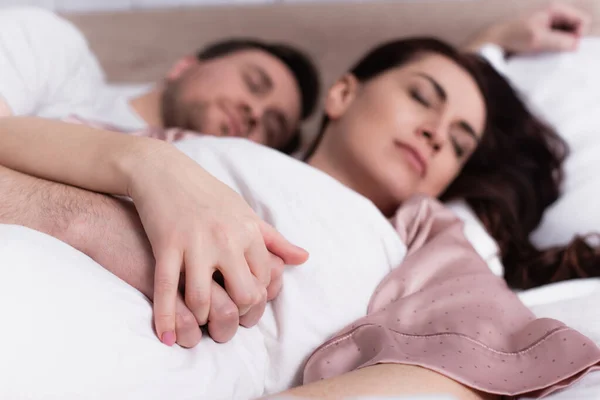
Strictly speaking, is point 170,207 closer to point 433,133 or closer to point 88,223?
point 88,223

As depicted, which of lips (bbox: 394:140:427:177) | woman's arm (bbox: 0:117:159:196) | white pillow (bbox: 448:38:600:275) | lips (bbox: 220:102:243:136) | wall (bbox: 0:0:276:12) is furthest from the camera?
wall (bbox: 0:0:276:12)

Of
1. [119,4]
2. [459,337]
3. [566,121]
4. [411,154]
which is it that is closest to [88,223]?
[459,337]

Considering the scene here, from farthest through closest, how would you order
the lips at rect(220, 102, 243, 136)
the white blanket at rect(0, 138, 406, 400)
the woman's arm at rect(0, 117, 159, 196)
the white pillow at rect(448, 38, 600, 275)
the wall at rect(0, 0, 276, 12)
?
the wall at rect(0, 0, 276, 12)
the lips at rect(220, 102, 243, 136)
the white pillow at rect(448, 38, 600, 275)
the woman's arm at rect(0, 117, 159, 196)
the white blanket at rect(0, 138, 406, 400)

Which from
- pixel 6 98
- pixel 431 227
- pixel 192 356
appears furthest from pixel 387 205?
pixel 6 98

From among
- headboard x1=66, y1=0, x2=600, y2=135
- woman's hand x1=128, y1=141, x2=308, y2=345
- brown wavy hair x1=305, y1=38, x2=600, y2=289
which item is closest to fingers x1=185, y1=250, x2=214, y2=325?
woman's hand x1=128, y1=141, x2=308, y2=345

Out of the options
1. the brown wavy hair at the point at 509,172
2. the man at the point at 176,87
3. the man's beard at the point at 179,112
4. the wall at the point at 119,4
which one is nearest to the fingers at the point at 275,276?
the brown wavy hair at the point at 509,172

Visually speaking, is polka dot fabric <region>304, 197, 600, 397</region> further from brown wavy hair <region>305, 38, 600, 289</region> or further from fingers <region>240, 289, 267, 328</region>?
brown wavy hair <region>305, 38, 600, 289</region>

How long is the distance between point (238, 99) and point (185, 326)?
3.20 feet

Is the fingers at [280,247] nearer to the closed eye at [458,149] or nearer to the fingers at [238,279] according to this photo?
the fingers at [238,279]

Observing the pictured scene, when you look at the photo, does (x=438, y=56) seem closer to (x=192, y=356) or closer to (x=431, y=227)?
(x=431, y=227)

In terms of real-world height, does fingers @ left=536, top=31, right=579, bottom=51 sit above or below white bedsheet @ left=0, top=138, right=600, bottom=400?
above

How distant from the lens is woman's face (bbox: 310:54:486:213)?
3.87 feet

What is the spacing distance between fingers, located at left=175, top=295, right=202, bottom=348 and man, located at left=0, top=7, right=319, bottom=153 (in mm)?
757

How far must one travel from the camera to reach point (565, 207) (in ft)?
4.44
